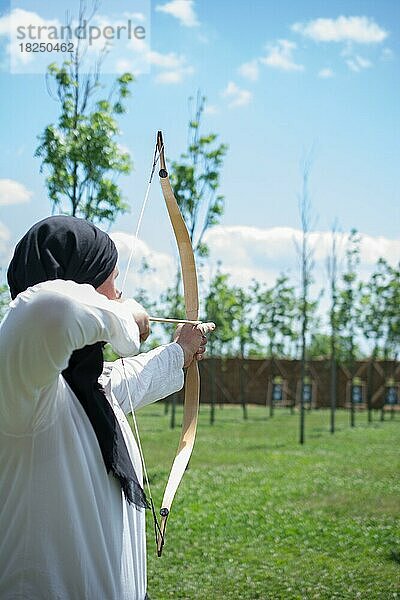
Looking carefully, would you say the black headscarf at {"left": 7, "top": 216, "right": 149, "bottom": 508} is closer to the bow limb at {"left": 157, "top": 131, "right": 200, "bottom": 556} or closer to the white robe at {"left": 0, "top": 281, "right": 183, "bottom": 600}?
the white robe at {"left": 0, "top": 281, "right": 183, "bottom": 600}

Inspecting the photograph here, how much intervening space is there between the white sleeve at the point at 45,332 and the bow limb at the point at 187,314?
887 mm

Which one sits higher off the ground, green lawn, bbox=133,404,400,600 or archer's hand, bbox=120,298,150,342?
archer's hand, bbox=120,298,150,342

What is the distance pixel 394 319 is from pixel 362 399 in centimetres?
714

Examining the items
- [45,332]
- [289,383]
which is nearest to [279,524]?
[45,332]

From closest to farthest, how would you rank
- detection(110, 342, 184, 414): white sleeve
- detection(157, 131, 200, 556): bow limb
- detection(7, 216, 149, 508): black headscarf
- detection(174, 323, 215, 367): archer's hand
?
detection(7, 216, 149, 508): black headscarf, detection(110, 342, 184, 414): white sleeve, detection(174, 323, 215, 367): archer's hand, detection(157, 131, 200, 556): bow limb

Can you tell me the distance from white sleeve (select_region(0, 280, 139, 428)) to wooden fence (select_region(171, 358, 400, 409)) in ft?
87.3

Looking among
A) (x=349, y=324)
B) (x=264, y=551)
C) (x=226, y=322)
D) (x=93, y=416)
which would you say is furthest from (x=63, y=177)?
(x=349, y=324)

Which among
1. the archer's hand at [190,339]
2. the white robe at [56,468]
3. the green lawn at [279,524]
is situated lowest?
the green lawn at [279,524]

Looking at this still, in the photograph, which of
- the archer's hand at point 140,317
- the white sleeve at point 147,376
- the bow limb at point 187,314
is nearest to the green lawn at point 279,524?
the bow limb at point 187,314

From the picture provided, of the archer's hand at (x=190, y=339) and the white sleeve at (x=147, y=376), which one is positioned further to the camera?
the archer's hand at (x=190, y=339)

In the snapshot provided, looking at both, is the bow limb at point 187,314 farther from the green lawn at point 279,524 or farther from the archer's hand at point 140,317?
the green lawn at point 279,524

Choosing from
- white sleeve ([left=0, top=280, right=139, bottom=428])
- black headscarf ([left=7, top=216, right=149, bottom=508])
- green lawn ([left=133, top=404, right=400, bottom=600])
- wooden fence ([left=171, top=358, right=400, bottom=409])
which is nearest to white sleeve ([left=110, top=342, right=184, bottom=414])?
black headscarf ([left=7, top=216, right=149, bottom=508])

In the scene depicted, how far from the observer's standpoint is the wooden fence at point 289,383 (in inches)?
1104

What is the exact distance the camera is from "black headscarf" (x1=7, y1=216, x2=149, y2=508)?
138cm
